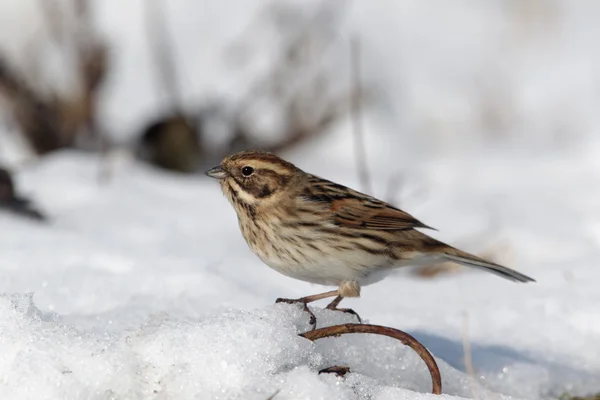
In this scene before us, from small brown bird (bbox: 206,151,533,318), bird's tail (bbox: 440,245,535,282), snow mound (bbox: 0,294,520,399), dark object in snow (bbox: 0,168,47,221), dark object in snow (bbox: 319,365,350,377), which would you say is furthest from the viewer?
dark object in snow (bbox: 0,168,47,221)

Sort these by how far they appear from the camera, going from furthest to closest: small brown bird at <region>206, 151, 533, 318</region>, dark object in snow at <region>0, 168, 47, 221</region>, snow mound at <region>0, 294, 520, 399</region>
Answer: dark object in snow at <region>0, 168, 47, 221</region>
small brown bird at <region>206, 151, 533, 318</region>
snow mound at <region>0, 294, 520, 399</region>

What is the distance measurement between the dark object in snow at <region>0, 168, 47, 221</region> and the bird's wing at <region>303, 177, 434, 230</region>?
2242 millimetres

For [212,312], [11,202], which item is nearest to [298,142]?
[11,202]

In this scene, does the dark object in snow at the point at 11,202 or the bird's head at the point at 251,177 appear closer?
the bird's head at the point at 251,177

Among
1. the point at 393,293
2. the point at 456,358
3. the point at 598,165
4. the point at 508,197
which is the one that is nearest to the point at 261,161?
the point at 393,293

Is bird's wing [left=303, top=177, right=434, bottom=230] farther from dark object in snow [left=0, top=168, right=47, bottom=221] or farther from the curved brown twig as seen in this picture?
dark object in snow [left=0, top=168, right=47, bottom=221]

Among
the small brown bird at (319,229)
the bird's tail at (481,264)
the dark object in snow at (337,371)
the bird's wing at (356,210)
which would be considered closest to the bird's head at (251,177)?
the small brown bird at (319,229)

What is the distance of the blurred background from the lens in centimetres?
440

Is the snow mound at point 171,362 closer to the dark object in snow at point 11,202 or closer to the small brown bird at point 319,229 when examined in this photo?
the small brown bird at point 319,229

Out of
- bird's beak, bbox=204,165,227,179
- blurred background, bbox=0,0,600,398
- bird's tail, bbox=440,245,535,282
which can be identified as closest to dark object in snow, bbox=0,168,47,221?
blurred background, bbox=0,0,600,398

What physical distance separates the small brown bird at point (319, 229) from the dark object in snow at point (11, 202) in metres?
2.08

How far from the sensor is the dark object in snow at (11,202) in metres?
6.01

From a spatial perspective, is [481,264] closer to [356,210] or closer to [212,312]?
[356,210]

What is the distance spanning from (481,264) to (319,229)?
71cm
